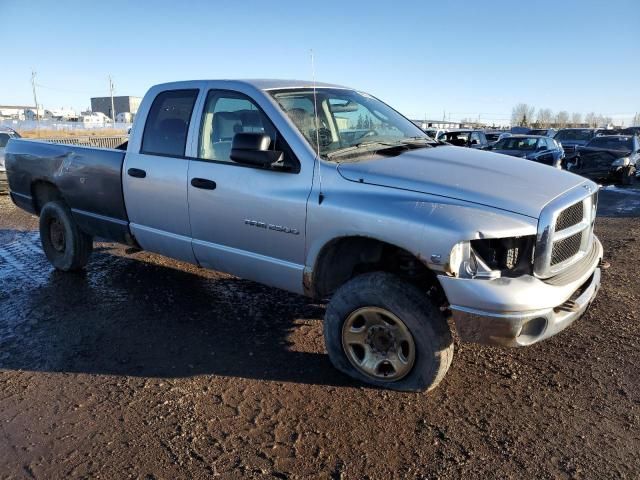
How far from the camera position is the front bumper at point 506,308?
109 inches

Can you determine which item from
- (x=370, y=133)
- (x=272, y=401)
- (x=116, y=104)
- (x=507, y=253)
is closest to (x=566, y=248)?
(x=507, y=253)

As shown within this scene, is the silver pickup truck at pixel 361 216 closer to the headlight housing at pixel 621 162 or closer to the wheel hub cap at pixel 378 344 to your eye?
the wheel hub cap at pixel 378 344

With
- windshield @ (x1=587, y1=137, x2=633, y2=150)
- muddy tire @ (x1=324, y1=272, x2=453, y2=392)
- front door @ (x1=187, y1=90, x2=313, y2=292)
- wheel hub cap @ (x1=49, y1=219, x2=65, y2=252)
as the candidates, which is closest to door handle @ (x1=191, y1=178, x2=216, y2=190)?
front door @ (x1=187, y1=90, x2=313, y2=292)

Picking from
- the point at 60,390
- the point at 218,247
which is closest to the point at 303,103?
the point at 218,247

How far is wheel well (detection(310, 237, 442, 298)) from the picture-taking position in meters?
3.39

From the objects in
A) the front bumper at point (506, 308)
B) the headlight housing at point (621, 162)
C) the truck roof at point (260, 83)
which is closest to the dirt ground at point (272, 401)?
the front bumper at point (506, 308)

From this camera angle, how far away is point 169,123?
14.5 ft

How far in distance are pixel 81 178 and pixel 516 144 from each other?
14.7 metres

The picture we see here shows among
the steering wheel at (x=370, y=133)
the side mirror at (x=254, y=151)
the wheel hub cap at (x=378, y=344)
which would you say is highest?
the steering wheel at (x=370, y=133)

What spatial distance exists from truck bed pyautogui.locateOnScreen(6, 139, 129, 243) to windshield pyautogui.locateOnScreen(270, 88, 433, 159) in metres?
1.91

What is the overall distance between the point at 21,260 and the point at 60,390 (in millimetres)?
3708

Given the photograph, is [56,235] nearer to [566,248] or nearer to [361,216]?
[361,216]

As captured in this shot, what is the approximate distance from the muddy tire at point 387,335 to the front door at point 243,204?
0.47 meters

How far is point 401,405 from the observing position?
319cm
